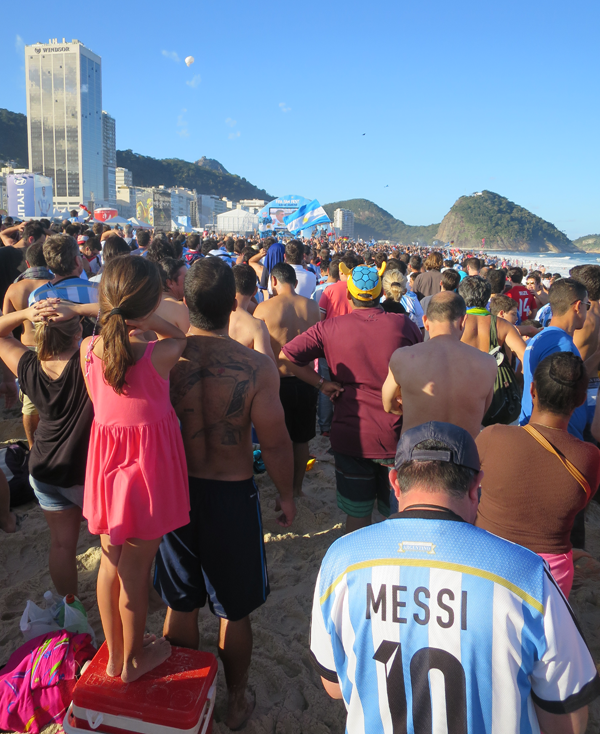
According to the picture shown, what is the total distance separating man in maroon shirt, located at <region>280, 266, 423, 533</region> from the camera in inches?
109

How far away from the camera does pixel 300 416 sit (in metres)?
3.85

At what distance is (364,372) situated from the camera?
2.81 meters

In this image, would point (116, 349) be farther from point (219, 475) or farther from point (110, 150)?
point (110, 150)

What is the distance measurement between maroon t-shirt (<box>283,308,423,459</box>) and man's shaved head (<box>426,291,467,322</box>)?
0.23m

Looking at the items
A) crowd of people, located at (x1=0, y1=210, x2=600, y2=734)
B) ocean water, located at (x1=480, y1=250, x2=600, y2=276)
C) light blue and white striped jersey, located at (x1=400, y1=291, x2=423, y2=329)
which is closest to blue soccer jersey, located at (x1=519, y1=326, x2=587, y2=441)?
crowd of people, located at (x1=0, y1=210, x2=600, y2=734)

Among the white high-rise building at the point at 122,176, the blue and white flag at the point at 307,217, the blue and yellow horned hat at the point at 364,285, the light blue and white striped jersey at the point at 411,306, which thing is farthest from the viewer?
the white high-rise building at the point at 122,176

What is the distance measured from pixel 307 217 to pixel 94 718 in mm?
18021

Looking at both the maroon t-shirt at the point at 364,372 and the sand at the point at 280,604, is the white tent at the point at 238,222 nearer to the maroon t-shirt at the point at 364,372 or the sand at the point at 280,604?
the sand at the point at 280,604

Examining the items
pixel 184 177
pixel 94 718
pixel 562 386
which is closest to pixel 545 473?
pixel 562 386

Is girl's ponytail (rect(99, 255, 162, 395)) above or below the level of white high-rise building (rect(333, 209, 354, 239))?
below

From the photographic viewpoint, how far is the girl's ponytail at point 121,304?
1632mm

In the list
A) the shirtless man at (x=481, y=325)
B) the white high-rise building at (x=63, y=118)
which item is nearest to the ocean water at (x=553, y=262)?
the shirtless man at (x=481, y=325)

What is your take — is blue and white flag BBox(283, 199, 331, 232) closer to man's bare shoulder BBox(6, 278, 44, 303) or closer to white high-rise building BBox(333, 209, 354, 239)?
man's bare shoulder BBox(6, 278, 44, 303)

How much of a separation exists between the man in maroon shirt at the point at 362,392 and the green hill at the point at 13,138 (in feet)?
392
